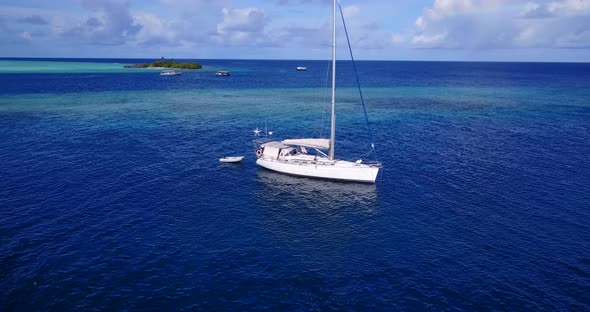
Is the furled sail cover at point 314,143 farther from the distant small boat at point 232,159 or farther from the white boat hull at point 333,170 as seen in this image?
the distant small boat at point 232,159

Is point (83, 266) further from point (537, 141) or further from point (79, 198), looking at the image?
point (537, 141)

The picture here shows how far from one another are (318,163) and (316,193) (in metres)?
6.49

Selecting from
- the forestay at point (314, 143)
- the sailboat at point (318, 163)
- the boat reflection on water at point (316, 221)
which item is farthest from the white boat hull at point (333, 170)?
the forestay at point (314, 143)

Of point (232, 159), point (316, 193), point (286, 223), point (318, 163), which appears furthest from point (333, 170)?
point (232, 159)

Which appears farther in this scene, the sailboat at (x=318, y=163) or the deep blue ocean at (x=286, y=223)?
the sailboat at (x=318, y=163)

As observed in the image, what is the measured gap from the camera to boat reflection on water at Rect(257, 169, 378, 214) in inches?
2092

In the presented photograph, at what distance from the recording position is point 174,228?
45.8m

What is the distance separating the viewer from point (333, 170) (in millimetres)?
61250

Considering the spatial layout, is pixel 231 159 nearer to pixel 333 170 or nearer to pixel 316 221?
pixel 333 170

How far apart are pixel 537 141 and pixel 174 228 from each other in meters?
78.7

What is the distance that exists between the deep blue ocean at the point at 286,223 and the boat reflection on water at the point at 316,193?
0.35 m

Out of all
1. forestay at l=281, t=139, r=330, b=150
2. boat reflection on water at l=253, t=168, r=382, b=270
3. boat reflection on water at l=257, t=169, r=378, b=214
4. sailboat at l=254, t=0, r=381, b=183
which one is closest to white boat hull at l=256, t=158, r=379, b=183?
sailboat at l=254, t=0, r=381, b=183

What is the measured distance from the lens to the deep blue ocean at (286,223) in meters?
34.3

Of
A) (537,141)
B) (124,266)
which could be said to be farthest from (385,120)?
(124,266)
